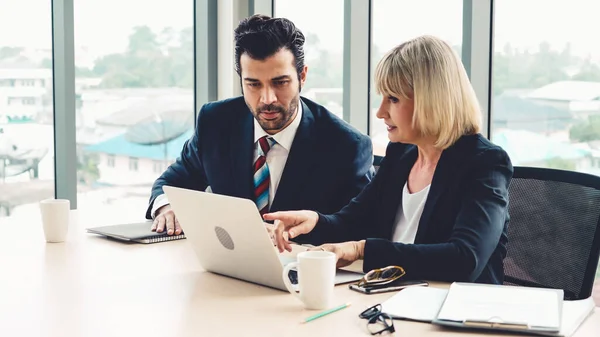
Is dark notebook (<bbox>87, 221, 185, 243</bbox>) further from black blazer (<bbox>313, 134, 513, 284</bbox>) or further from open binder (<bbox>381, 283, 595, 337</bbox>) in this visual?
open binder (<bbox>381, 283, 595, 337</bbox>)

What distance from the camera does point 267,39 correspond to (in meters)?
2.40

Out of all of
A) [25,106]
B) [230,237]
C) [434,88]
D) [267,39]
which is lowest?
[230,237]

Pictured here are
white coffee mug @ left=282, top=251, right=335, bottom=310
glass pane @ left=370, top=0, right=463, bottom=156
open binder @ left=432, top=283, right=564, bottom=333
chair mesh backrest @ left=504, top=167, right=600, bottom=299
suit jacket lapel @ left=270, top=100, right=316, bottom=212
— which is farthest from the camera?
glass pane @ left=370, top=0, right=463, bottom=156

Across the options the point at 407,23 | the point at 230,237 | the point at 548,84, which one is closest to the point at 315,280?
the point at 230,237

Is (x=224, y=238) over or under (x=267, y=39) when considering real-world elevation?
under

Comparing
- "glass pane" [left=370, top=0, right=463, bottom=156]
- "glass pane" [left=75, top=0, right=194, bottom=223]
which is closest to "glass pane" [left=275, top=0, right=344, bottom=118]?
"glass pane" [left=370, top=0, right=463, bottom=156]

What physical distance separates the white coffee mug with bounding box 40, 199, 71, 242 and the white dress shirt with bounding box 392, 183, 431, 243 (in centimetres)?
89

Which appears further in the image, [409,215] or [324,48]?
[324,48]

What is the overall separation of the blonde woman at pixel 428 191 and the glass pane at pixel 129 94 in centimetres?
160

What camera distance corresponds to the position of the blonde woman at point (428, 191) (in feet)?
5.45

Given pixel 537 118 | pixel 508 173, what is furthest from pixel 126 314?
pixel 537 118

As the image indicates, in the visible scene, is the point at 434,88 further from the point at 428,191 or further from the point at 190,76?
the point at 190,76

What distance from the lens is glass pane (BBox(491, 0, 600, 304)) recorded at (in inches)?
105

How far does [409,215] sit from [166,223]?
696mm
